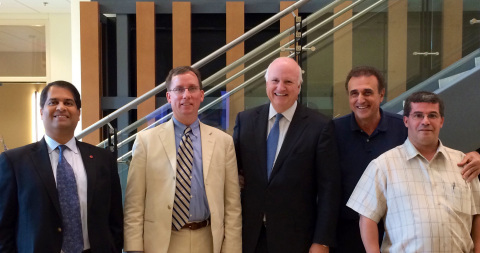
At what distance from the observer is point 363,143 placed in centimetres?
234

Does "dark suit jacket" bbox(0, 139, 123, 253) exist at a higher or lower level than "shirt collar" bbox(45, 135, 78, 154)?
lower

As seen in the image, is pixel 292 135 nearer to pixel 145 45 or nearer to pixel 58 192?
pixel 58 192

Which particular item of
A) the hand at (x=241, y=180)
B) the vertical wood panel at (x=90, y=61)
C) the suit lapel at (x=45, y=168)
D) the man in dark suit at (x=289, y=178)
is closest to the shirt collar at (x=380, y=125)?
the man in dark suit at (x=289, y=178)

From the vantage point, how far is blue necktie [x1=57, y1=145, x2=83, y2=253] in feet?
6.25

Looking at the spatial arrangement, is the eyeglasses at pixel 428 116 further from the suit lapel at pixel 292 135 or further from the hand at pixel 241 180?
the hand at pixel 241 180

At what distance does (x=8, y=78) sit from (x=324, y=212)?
26.6ft

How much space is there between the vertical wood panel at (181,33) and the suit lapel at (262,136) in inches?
181

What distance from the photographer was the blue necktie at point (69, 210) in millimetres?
1905

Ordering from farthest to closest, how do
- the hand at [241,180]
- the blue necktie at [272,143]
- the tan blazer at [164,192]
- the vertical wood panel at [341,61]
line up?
the vertical wood panel at [341,61], the hand at [241,180], the blue necktie at [272,143], the tan blazer at [164,192]

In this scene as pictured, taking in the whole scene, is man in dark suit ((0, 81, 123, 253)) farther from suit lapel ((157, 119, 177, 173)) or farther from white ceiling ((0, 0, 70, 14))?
white ceiling ((0, 0, 70, 14))

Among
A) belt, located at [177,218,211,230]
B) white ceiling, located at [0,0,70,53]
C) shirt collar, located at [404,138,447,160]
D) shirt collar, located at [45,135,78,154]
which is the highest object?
white ceiling, located at [0,0,70,53]

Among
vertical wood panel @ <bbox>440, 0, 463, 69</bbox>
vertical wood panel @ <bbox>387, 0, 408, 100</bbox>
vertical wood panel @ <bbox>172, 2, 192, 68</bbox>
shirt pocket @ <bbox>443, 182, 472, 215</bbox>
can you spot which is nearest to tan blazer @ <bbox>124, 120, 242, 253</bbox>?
shirt pocket @ <bbox>443, 182, 472, 215</bbox>

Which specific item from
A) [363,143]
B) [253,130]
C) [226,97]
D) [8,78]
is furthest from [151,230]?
[8,78]

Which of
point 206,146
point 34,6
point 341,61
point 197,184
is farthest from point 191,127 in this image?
point 34,6
